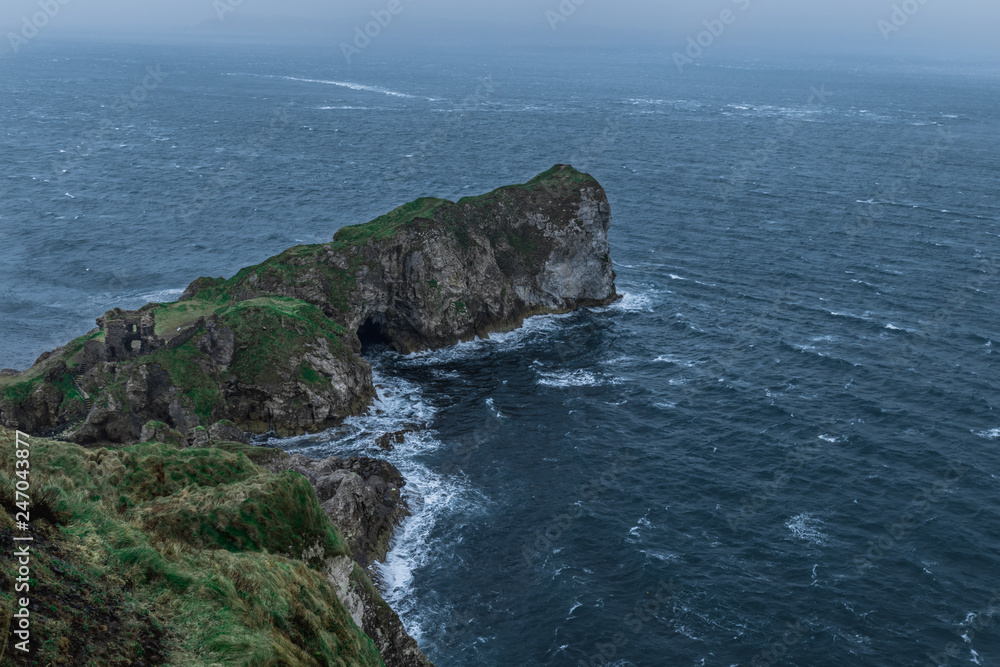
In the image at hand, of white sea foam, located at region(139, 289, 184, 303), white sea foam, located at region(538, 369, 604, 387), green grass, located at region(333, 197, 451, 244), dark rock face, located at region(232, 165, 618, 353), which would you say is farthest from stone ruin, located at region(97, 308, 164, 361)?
white sea foam, located at region(538, 369, 604, 387)

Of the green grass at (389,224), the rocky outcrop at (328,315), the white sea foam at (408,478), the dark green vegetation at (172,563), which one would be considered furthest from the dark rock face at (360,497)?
the green grass at (389,224)

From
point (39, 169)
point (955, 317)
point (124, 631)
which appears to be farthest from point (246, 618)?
point (39, 169)

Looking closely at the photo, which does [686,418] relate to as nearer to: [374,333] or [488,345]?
[488,345]

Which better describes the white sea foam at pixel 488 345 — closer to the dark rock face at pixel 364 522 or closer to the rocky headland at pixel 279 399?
the rocky headland at pixel 279 399

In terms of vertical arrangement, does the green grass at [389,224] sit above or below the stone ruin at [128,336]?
above

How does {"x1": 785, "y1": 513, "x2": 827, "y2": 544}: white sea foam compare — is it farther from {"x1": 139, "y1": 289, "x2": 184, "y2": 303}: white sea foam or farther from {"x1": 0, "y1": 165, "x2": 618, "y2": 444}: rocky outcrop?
{"x1": 139, "y1": 289, "x2": 184, "y2": 303}: white sea foam
